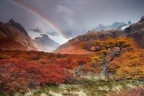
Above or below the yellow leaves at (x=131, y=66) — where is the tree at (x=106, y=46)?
above

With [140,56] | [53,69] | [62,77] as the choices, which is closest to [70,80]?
[62,77]

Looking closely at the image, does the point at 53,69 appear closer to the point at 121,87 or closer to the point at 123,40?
the point at 121,87

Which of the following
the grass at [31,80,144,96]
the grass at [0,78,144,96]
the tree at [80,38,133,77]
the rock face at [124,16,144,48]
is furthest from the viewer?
the rock face at [124,16,144,48]

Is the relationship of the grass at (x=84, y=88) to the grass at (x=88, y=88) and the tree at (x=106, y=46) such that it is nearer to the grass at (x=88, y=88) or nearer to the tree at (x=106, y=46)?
the grass at (x=88, y=88)

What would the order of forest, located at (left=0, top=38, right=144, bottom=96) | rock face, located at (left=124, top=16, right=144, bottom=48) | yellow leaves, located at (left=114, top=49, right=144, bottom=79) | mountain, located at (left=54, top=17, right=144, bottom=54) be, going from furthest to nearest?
mountain, located at (left=54, top=17, right=144, bottom=54), rock face, located at (left=124, top=16, right=144, bottom=48), yellow leaves, located at (left=114, top=49, right=144, bottom=79), forest, located at (left=0, top=38, right=144, bottom=96)

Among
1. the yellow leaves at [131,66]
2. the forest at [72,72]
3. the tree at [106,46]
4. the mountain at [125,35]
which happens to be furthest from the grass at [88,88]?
the mountain at [125,35]

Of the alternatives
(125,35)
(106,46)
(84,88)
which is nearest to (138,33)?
(125,35)

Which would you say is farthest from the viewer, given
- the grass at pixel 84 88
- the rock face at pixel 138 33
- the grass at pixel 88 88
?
the rock face at pixel 138 33

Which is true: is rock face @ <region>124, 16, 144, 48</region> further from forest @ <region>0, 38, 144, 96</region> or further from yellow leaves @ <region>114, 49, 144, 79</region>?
forest @ <region>0, 38, 144, 96</region>

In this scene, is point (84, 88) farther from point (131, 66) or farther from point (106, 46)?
point (131, 66)

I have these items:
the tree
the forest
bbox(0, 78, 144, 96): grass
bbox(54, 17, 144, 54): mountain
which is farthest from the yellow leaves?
bbox(54, 17, 144, 54): mountain

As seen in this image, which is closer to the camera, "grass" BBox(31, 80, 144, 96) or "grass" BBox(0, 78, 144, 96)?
"grass" BBox(0, 78, 144, 96)

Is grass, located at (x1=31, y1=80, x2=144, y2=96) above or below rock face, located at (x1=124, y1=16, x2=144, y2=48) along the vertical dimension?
below

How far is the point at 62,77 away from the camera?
25578 mm
